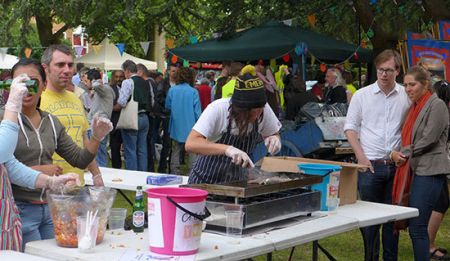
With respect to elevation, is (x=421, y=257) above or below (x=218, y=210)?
below

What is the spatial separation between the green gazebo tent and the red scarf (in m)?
5.76

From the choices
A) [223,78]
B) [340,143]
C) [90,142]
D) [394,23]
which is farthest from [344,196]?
[394,23]

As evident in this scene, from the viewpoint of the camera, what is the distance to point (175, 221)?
3043 mm

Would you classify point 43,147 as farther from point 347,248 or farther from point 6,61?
point 6,61

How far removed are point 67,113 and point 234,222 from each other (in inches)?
56.9

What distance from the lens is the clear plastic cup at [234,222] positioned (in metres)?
3.47

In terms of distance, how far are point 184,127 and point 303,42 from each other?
2.21 m

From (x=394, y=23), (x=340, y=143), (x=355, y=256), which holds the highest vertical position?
(x=394, y=23)

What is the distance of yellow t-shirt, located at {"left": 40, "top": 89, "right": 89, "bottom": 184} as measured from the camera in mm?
4328

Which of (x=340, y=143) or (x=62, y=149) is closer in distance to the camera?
(x=62, y=149)

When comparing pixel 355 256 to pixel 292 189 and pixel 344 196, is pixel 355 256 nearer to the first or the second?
pixel 344 196

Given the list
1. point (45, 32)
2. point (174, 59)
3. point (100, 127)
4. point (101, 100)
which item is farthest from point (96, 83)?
point (45, 32)

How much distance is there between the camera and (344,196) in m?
4.62

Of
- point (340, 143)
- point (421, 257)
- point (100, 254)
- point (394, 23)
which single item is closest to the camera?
point (100, 254)
